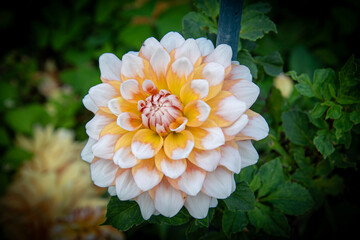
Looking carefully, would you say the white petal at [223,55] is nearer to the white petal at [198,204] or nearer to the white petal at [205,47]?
the white petal at [205,47]

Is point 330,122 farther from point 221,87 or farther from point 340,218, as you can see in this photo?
point 340,218

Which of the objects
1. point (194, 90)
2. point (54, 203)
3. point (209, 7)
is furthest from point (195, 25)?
point (54, 203)

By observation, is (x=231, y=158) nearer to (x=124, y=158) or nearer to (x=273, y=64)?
(x=124, y=158)

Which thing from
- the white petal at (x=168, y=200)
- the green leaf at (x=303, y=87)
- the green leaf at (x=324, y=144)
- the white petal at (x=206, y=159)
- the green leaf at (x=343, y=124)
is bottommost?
the green leaf at (x=324, y=144)

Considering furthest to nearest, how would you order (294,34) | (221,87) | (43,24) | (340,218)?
(43,24) < (294,34) < (340,218) < (221,87)

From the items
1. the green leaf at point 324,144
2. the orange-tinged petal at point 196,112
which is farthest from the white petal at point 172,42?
the green leaf at point 324,144

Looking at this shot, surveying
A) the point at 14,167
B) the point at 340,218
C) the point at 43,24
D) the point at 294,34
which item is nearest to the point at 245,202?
the point at 340,218

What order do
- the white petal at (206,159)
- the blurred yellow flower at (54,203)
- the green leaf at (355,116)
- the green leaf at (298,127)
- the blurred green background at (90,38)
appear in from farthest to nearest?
the blurred green background at (90,38)
the blurred yellow flower at (54,203)
the green leaf at (298,127)
the green leaf at (355,116)
the white petal at (206,159)
